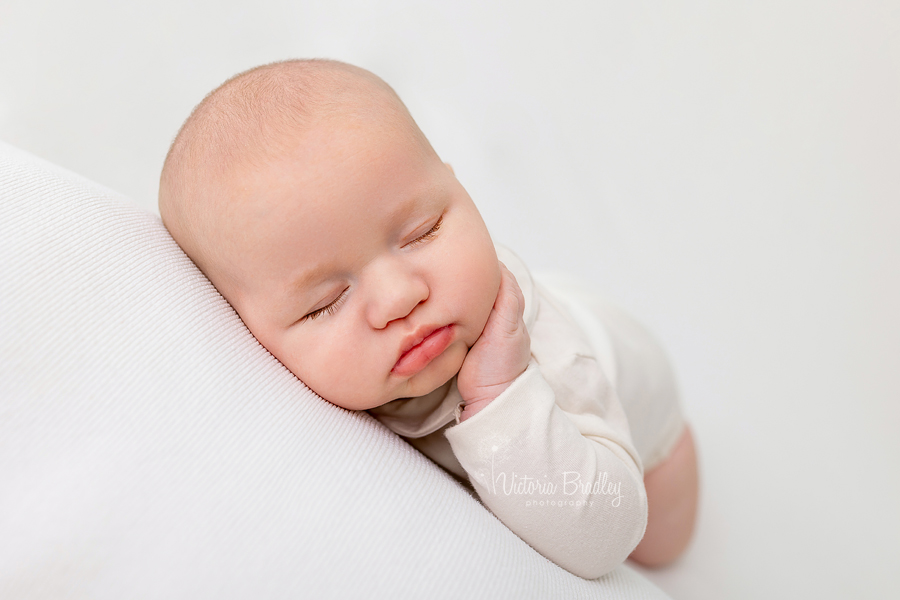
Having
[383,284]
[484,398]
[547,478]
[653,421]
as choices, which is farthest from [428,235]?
[653,421]

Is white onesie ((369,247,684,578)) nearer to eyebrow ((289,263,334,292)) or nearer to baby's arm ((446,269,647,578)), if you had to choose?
baby's arm ((446,269,647,578))

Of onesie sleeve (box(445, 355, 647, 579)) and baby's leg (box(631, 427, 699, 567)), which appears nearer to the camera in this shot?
onesie sleeve (box(445, 355, 647, 579))

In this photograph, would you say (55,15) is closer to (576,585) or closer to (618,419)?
(618,419)

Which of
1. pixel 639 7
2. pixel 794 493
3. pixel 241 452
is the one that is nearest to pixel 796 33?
pixel 639 7

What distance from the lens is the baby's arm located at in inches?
33.4

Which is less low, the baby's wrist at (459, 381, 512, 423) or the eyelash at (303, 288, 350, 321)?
the eyelash at (303, 288, 350, 321)

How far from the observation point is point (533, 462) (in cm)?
84

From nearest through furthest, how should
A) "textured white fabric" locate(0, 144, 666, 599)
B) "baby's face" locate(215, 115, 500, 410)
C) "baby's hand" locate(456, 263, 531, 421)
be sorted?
"textured white fabric" locate(0, 144, 666, 599) → "baby's face" locate(215, 115, 500, 410) → "baby's hand" locate(456, 263, 531, 421)

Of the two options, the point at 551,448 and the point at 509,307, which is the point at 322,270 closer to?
the point at 509,307

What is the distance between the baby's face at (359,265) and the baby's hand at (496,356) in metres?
0.03

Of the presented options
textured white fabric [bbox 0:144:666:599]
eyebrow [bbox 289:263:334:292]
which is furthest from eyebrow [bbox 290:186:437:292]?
textured white fabric [bbox 0:144:666:599]

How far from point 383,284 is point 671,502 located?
0.95m

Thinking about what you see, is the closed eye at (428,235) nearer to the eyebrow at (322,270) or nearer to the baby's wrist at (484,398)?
the eyebrow at (322,270)

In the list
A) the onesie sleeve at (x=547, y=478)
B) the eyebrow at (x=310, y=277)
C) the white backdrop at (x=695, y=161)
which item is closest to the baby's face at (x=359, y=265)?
the eyebrow at (x=310, y=277)
